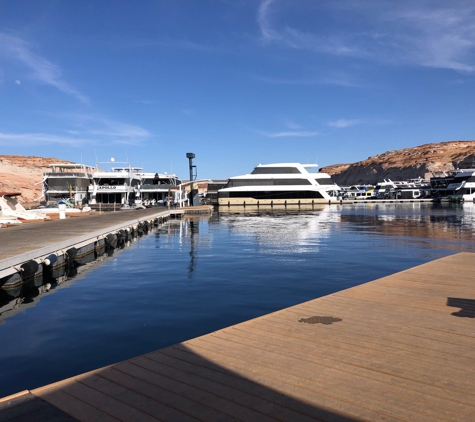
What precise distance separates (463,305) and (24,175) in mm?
133934

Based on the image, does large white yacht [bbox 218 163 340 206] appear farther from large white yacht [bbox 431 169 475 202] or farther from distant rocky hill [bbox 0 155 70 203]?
distant rocky hill [bbox 0 155 70 203]

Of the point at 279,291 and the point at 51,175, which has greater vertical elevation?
the point at 51,175

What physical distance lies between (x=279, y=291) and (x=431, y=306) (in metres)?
4.69

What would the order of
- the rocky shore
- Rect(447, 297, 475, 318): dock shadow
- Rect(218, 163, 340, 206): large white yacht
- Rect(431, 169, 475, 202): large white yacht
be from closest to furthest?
1. Rect(447, 297, 475, 318): dock shadow
2. Rect(218, 163, 340, 206): large white yacht
3. Rect(431, 169, 475, 202): large white yacht
4. the rocky shore

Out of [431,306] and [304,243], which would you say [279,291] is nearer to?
[431,306]

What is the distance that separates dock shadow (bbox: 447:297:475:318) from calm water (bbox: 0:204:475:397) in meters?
3.54

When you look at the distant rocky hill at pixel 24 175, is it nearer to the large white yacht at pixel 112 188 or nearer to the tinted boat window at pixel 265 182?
the large white yacht at pixel 112 188

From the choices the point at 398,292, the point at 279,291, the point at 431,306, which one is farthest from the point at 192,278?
the point at 431,306

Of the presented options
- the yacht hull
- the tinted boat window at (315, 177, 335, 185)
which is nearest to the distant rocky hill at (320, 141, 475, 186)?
the tinted boat window at (315, 177, 335, 185)

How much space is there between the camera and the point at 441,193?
9475 cm

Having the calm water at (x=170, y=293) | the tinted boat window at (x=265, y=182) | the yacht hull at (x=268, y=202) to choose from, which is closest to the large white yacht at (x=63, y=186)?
the yacht hull at (x=268, y=202)

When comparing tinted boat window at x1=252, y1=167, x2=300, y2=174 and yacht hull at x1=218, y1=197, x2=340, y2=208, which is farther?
→ tinted boat window at x1=252, y1=167, x2=300, y2=174

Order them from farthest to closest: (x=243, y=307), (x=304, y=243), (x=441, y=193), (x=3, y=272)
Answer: (x=441, y=193), (x=304, y=243), (x=3, y=272), (x=243, y=307)

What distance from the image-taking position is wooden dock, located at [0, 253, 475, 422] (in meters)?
3.61
